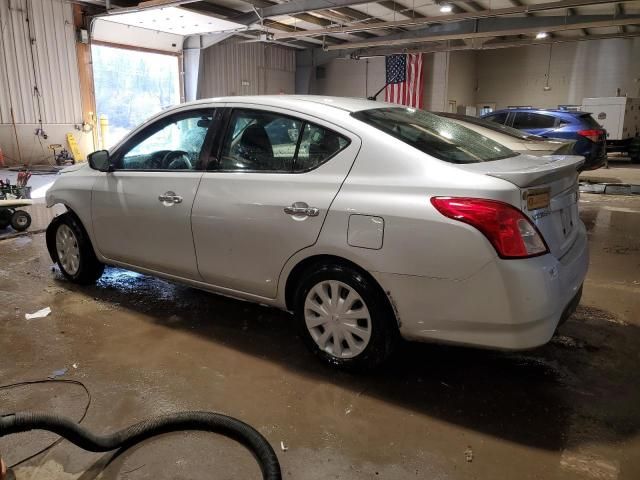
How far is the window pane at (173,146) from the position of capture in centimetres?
325

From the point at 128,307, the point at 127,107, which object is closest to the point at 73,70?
the point at 127,107

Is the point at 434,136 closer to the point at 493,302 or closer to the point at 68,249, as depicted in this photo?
the point at 493,302

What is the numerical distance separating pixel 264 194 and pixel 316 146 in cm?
40

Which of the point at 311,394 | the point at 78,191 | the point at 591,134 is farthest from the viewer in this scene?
the point at 591,134

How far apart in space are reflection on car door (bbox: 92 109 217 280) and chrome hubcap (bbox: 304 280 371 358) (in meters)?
0.93

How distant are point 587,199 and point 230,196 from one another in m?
7.79

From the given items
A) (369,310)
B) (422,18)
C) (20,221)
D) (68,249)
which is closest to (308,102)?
(369,310)

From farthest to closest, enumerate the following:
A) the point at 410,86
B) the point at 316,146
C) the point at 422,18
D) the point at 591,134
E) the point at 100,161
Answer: the point at 410,86
the point at 422,18
the point at 591,134
the point at 100,161
the point at 316,146

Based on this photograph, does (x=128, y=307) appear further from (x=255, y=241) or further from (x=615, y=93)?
(x=615, y=93)

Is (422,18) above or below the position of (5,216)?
above

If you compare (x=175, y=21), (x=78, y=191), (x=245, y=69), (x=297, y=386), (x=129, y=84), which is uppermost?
(x=175, y=21)

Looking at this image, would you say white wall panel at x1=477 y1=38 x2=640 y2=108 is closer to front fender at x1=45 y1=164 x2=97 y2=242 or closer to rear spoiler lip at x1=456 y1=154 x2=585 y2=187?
rear spoiler lip at x1=456 y1=154 x2=585 y2=187

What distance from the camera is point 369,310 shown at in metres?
2.53

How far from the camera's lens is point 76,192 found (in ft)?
12.6
